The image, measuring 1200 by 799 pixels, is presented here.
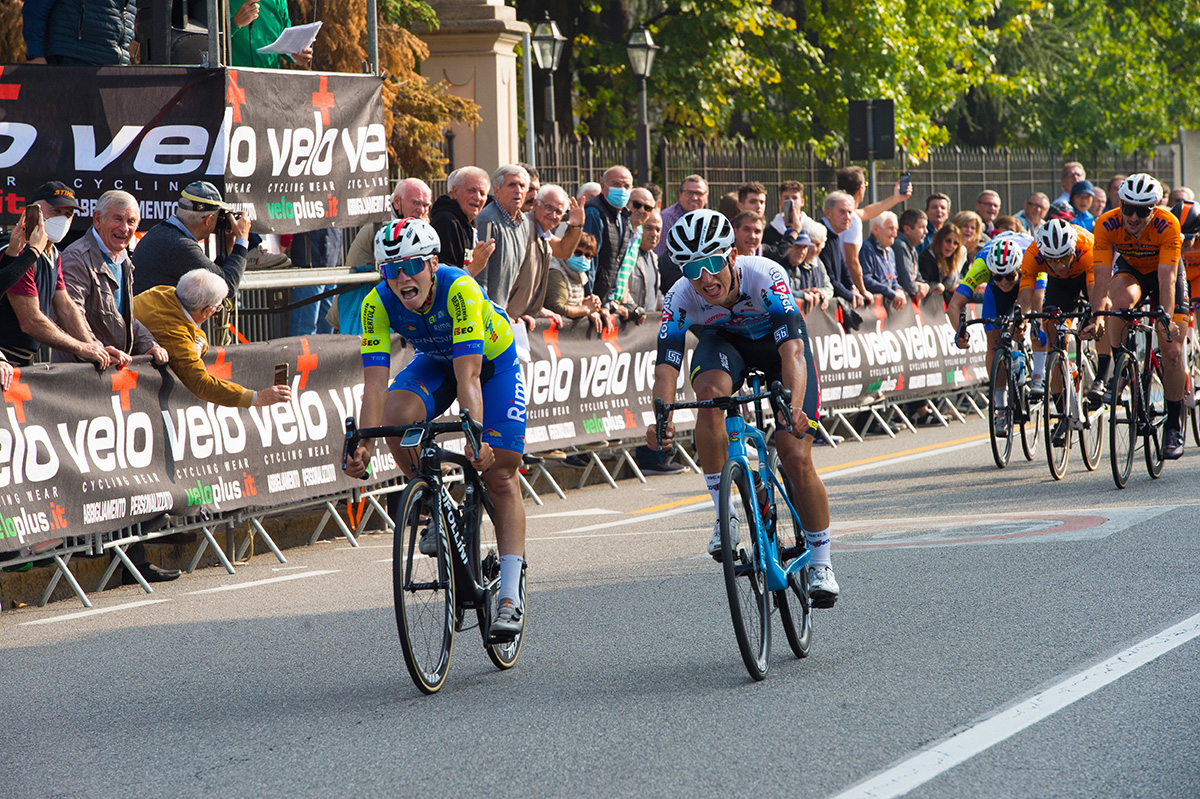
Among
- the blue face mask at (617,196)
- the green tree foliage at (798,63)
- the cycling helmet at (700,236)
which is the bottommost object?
the cycling helmet at (700,236)

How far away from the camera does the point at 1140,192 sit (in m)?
11.5

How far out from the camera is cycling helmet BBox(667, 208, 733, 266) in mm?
6504

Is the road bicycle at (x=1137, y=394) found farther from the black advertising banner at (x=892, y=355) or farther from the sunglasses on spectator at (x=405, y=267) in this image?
the sunglasses on spectator at (x=405, y=267)

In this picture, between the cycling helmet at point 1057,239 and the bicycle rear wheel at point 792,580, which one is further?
the cycling helmet at point 1057,239

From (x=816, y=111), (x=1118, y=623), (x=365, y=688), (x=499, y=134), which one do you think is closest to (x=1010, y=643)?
(x=1118, y=623)

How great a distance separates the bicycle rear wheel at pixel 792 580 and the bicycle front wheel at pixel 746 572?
13cm

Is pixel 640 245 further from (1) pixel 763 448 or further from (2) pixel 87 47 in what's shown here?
(1) pixel 763 448

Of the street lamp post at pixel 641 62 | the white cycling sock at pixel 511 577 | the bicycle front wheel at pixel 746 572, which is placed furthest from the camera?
the street lamp post at pixel 641 62

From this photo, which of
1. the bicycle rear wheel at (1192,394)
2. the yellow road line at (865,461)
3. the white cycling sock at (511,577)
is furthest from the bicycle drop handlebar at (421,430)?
the bicycle rear wheel at (1192,394)

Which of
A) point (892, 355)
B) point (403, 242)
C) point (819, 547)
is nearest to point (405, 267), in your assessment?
point (403, 242)

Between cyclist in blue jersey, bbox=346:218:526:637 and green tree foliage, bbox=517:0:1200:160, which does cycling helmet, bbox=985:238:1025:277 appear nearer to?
cyclist in blue jersey, bbox=346:218:526:637

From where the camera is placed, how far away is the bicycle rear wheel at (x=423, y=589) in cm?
622

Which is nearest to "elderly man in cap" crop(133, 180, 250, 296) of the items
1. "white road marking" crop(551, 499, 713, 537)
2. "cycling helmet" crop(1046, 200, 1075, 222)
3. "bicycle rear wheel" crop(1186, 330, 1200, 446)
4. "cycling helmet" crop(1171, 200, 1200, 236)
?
"white road marking" crop(551, 499, 713, 537)

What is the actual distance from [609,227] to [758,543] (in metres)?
7.37
